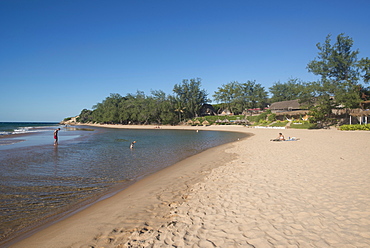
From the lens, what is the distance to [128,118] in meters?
79.2

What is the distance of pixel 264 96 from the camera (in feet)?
252

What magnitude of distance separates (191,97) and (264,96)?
27439 millimetres

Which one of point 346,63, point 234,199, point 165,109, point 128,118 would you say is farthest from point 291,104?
point 234,199

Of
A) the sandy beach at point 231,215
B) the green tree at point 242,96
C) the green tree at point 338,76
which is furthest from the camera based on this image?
the green tree at point 242,96

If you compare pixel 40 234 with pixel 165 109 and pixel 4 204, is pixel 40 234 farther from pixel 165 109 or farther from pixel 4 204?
pixel 165 109

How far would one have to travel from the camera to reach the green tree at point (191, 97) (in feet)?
243

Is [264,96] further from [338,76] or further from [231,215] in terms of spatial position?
[231,215]

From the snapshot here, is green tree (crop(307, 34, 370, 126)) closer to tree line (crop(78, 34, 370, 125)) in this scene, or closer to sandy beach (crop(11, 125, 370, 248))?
tree line (crop(78, 34, 370, 125))

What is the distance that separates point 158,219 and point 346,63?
1954 inches

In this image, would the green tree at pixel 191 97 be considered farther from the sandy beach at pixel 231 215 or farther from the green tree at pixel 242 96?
the sandy beach at pixel 231 215

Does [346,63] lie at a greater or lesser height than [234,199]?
greater

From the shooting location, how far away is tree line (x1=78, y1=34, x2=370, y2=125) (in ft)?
115

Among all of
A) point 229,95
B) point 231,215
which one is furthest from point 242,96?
point 231,215

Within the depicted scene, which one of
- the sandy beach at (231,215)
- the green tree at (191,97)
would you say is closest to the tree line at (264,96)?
the green tree at (191,97)
